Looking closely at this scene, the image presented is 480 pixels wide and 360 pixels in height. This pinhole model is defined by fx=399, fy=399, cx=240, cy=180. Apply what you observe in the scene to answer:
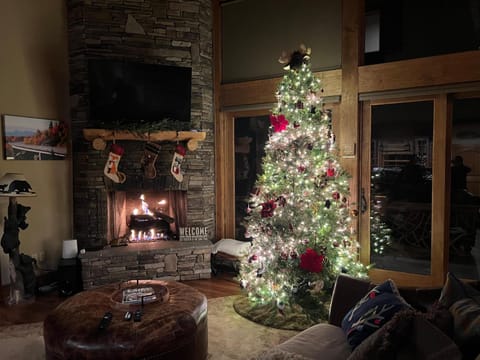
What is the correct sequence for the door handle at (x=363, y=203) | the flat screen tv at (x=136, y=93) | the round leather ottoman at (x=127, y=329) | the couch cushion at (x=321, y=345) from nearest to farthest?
the couch cushion at (x=321, y=345) < the round leather ottoman at (x=127, y=329) < the door handle at (x=363, y=203) < the flat screen tv at (x=136, y=93)

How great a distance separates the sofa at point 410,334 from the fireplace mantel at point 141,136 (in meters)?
2.96

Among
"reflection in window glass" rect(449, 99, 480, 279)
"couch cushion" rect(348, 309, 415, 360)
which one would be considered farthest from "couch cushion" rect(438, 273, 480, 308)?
"reflection in window glass" rect(449, 99, 480, 279)

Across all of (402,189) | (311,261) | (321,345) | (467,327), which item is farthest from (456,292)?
(402,189)

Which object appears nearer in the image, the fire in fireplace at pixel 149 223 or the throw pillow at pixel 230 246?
the throw pillow at pixel 230 246

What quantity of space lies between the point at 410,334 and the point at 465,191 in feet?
9.29

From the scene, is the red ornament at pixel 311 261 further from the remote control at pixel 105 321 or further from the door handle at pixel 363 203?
the remote control at pixel 105 321

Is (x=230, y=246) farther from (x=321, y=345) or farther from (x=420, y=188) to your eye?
(x=321, y=345)

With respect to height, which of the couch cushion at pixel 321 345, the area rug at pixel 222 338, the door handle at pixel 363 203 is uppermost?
the door handle at pixel 363 203

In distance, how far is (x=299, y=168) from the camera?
12.3 feet

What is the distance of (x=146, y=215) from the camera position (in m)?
5.14

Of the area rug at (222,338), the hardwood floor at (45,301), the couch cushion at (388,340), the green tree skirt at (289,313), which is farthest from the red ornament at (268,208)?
the couch cushion at (388,340)

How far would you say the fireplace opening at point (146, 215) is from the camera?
16.6ft

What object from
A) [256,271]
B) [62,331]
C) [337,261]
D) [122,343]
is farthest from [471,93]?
[62,331]

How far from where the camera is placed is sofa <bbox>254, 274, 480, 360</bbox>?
1627 mm
